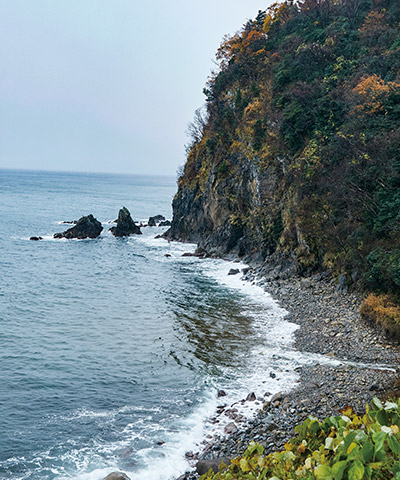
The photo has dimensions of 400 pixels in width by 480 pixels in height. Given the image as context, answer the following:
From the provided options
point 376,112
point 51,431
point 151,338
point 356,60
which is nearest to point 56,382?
point 51,431

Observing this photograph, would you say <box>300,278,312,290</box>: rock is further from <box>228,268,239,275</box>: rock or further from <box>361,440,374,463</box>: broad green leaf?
<box>361,440,374,463</box>: broad green leaf

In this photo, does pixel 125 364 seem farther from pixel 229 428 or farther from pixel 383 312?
pixel 383 312

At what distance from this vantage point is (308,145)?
36000 mm

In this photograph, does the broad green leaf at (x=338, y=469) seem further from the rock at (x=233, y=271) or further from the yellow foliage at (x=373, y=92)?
the rock at (x=233, y=271)

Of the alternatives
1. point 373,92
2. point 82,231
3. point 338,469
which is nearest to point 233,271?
point 373,92

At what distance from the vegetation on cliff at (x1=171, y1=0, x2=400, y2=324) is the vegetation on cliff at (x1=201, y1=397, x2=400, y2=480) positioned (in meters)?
18.4

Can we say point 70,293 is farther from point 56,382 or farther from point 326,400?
point 326,400

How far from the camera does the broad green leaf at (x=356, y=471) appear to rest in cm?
440

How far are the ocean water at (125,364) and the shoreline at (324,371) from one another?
1.07 meters

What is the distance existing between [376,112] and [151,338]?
24.9 m

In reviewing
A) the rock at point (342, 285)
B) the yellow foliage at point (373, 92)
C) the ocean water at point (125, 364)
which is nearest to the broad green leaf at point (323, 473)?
the ocean water at point (125, 364)

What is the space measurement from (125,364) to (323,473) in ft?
62.1

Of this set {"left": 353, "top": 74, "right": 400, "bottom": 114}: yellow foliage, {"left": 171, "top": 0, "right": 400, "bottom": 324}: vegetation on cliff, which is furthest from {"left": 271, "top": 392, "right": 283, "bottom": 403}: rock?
{"left": 353, "top": 74, "right": 400, "bottom": 114}: yellow foliage

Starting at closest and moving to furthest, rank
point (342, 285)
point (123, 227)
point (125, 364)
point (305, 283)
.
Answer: point (125, 364), point (342, 285), point (305, 283), point (123, 227)
